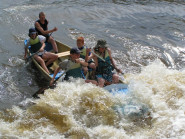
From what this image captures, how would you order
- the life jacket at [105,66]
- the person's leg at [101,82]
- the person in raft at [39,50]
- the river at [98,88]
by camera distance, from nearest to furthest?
1. the river at [98,88]
2. the person's leg at [101,82]
3. the life jacket at [105,66]
4. the person in raft at [39,50]

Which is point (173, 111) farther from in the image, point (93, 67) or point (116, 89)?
point (93, 67)

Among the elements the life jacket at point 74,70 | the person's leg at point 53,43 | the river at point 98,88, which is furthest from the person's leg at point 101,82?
the person's leg at point 53,43

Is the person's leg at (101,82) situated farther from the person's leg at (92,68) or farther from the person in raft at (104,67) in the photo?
the person's leg at (92,68)

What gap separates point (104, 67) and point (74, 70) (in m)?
0.94

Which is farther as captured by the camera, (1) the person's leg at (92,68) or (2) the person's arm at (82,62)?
(1) the person's leg at (92,68)

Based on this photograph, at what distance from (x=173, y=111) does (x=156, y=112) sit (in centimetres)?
48

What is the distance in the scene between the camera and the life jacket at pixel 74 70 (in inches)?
264

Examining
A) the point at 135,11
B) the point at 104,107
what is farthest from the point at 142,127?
the point at 135,11

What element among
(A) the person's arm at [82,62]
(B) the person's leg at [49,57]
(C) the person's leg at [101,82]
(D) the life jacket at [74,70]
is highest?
(A) the person's arm at [82,62]

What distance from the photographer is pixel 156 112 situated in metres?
6.54

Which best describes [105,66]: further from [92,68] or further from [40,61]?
[40,61]

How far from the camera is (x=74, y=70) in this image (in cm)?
678

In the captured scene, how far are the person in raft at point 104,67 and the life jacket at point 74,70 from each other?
22.3 inches

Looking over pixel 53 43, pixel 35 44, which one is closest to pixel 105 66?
pixel 35 44
